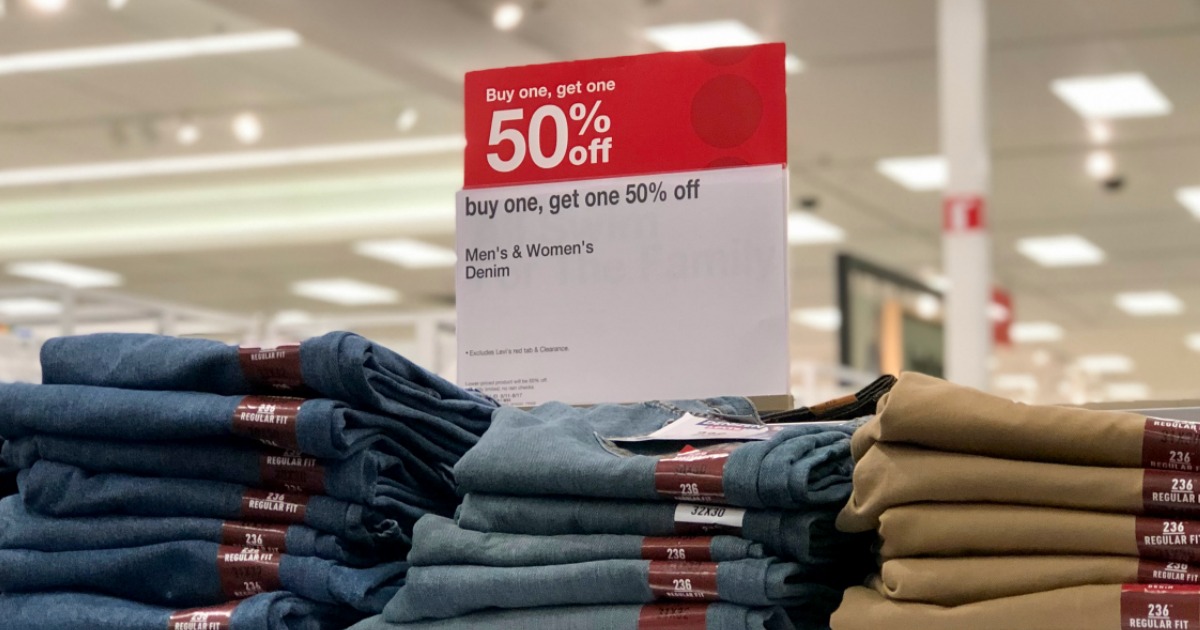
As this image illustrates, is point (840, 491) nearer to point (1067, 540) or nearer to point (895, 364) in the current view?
point (1067, 540)

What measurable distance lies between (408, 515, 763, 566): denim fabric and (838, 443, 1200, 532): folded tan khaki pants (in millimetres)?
93

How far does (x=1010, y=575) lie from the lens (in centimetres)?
97

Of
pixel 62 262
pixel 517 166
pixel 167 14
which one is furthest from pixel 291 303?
pixel 517 166

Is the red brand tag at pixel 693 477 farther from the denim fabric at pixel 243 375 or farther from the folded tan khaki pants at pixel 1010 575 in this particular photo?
the denim fabric at pixel 243 375

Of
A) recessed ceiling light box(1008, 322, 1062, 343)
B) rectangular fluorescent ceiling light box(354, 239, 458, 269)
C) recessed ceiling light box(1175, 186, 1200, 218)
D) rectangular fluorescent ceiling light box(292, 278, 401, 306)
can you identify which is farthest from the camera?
recessed ceiling light box(1008, 322, 1062, 343)

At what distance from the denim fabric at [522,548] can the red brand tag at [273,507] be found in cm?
11

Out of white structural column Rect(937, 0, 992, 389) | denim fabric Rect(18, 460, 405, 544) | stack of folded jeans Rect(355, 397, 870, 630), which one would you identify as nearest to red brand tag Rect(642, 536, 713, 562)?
stack of folded jeans Rect(355, 397, 870, 630)

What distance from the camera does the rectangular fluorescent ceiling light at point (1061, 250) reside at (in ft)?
37.6

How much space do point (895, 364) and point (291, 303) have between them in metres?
8.08

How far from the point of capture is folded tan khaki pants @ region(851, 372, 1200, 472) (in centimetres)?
97

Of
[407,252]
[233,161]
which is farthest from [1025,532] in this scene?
[407,252]

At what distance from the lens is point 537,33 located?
7.01 meters

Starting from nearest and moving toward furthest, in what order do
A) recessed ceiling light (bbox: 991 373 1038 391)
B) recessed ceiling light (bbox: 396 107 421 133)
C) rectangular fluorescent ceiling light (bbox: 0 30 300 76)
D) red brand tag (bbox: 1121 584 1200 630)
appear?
red brand tag (bbox: 1121 584 1200 630) < rectangular fluorescent ceiling light (bbox: 0 30 300 76) < recessed ceiling light (bbox: 396 107 421 133) < recessed ceiling light (bbox: 991 373 1038 391)

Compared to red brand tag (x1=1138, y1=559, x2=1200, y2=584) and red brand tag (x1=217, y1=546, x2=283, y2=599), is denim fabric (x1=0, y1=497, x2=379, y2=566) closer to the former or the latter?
red brand tag (x1=217, y1=546, x2=283, y2=599)
